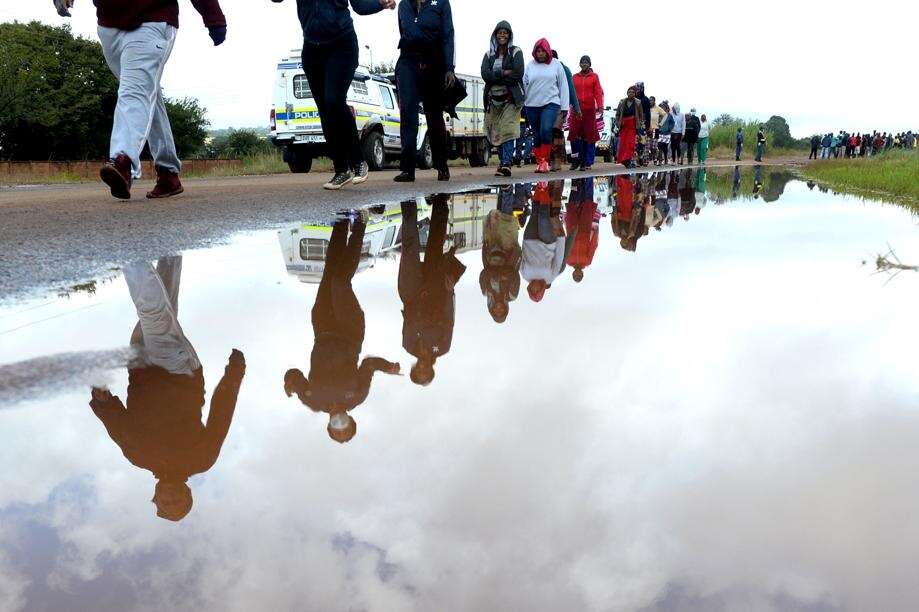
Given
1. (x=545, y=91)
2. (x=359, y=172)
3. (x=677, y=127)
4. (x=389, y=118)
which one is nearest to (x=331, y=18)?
(x=359, y=172)

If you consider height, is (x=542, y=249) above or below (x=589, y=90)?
below

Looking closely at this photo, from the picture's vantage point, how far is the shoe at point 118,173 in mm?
5805

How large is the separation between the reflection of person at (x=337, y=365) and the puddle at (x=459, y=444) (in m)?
0.01

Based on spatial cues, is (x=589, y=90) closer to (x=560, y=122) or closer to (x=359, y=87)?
(x=560, y=122)

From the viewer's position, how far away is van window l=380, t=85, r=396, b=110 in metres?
19.4

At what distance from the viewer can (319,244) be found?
429cm

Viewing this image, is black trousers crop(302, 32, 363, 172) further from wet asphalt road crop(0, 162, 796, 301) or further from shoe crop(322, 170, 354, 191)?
wet asphalt road crop(0, 162, 796, 301)

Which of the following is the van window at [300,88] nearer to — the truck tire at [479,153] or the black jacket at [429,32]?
the truck tire at [479,153]

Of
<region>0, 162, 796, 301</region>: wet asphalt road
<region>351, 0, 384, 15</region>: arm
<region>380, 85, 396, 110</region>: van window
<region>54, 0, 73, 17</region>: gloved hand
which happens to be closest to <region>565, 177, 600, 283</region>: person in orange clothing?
<region>0, 162, 796, 301</region>: wet asphalt road

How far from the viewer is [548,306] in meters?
2.77

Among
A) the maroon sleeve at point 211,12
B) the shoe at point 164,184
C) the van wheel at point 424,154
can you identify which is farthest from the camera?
the van wheel at point 424,154

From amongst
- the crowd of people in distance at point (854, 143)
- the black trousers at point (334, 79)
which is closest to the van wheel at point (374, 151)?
the black trousers at point (334, 79)

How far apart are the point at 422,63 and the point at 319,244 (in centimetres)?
557

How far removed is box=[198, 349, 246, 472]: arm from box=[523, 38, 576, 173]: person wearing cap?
1126cm
